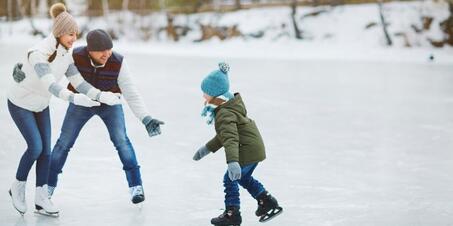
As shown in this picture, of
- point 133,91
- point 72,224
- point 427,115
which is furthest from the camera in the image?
point 427,115

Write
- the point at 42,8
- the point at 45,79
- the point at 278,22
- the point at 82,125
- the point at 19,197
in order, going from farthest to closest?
the point at 42,8 < the point at 278,22 < the point at 82,125 < the point at 19,197 < the point at 45,79

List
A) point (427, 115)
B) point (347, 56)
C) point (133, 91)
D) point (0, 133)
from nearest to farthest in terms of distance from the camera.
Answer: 1. point (133, 91)
2. point (0, 133)
3. point (427, 115)
4. point (347, 56)

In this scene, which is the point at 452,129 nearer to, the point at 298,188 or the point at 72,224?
the point at 298,188

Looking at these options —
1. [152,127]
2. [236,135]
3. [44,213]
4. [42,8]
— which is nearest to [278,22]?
[42,8]

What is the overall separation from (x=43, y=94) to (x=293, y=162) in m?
2.91

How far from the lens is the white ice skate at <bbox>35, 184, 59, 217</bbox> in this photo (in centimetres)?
457

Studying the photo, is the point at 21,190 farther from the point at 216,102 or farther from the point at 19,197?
the point at 216,102

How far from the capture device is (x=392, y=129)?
878 centimetres

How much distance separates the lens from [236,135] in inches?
158

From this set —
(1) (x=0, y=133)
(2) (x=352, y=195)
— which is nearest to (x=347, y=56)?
(1) (x=0, y=133)

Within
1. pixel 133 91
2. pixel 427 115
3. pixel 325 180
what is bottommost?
pixel 427 115

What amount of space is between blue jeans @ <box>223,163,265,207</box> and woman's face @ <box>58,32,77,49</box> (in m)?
1.26

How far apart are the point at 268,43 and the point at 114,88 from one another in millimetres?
25477

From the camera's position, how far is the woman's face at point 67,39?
14.2ft
